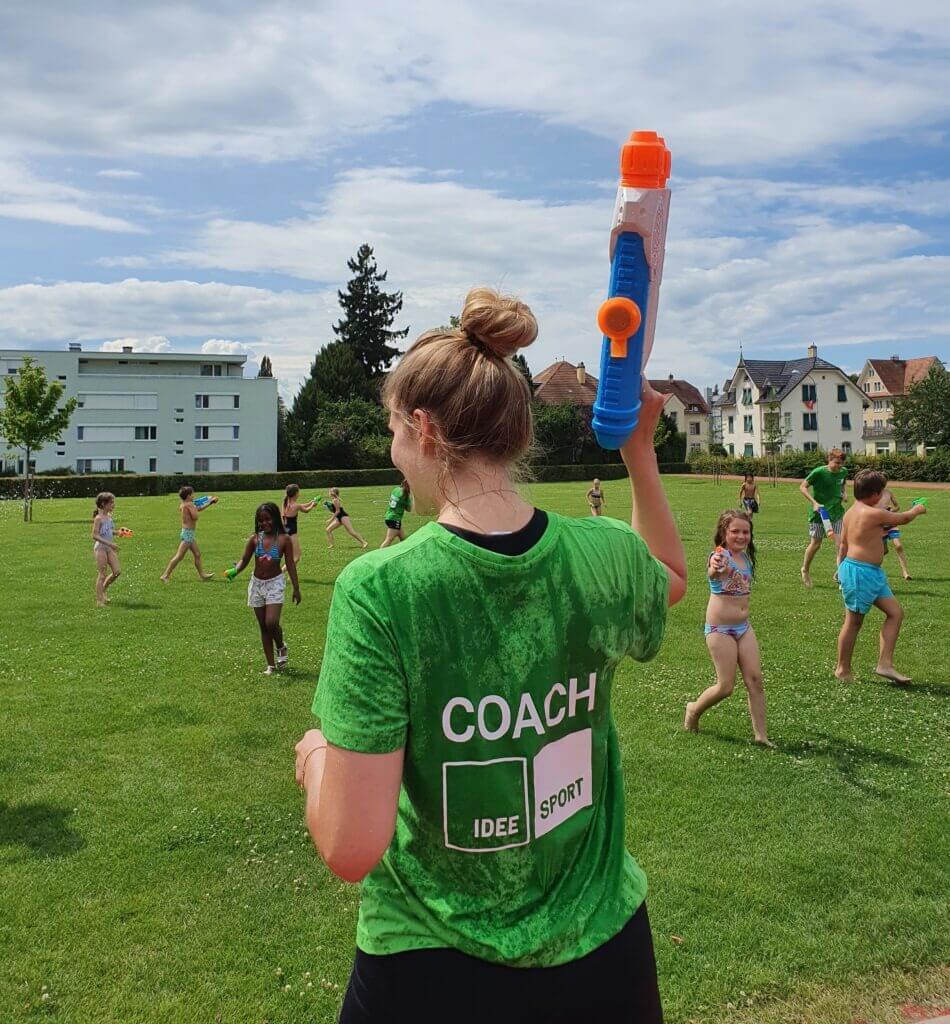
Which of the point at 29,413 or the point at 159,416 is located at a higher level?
the point at 159,416

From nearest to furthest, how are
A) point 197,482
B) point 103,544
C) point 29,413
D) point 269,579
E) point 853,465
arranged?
point 269,579
point 103,544
point 29,413
point 853,465
point 197,482

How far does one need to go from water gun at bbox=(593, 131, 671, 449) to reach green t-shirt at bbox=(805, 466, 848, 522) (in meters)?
15.5

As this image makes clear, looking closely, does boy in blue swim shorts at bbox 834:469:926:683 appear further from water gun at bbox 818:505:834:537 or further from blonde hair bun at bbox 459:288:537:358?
blonde hair bun at bbox 459:288:537:358

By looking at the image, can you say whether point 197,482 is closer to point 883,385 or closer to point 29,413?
point 29,413

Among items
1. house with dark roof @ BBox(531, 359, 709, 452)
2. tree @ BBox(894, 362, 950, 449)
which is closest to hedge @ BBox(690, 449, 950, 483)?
house with dark roof @ BBox(531, 359, 709, 452)

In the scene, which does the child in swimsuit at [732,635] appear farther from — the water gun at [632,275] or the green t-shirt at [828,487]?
the green t-shirt at [828,487]

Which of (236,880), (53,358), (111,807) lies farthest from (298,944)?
(53,358)

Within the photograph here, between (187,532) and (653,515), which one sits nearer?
(653,515)

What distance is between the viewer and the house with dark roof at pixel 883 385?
96812mm

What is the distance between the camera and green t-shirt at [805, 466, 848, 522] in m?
16.2

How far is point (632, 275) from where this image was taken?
5.38 feet

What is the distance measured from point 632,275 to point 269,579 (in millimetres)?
9169

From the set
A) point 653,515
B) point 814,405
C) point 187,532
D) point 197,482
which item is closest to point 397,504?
point 187,532

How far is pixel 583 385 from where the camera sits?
272ft
